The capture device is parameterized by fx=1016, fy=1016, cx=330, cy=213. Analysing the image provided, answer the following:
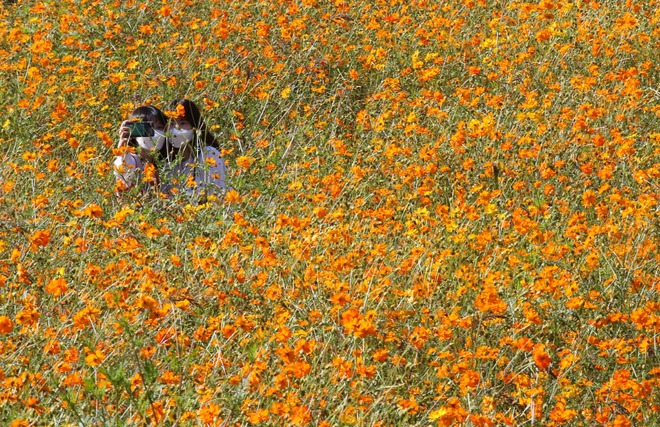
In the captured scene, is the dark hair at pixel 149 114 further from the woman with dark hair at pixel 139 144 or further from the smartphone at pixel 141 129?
the smartphone at pixel 141 129

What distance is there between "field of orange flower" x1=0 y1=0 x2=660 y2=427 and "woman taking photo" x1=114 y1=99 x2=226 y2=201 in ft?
0.54

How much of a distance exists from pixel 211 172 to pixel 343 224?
124 cm

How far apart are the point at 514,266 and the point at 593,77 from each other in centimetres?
282

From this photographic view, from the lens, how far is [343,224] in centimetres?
450

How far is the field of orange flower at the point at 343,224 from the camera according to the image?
9.98 ft

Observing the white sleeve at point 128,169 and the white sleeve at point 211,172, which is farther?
the white sleeve at point 211,172

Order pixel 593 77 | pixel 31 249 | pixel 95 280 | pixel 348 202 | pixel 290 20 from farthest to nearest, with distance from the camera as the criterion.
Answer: pixel 290 20 < pixel 593 77 < pixel 348 202 < pixel 31 249 < pixel 95 280

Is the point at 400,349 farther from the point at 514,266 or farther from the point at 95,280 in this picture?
the point at 95,280

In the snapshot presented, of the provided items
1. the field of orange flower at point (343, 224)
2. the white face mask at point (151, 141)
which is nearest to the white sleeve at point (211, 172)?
the field of orange flower at point (343, 224)

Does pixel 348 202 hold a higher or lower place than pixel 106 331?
lower

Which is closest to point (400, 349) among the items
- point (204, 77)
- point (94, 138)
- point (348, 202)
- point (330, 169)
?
point (348, 202)

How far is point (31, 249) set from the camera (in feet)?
12.7

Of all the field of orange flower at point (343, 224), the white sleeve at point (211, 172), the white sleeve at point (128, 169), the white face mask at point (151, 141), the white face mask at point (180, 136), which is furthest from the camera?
the white face mask at point (180, 136)

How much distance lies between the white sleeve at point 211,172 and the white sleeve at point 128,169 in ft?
1.01
